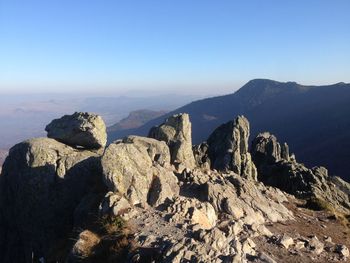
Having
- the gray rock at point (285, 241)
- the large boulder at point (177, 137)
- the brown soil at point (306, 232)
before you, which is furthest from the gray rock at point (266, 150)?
the gray rock at point (285, 241)

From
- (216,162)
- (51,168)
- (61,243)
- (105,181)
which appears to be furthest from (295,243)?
(216,162)

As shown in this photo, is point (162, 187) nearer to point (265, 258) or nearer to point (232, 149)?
point (265, 258)

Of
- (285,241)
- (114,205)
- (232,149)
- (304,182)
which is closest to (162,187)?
(114,205)

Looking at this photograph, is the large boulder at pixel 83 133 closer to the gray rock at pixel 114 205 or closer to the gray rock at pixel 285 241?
the gray rock at pixel 114 205

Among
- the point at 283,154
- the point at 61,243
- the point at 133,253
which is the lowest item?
the point at 283,154

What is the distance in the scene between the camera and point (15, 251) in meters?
31.9

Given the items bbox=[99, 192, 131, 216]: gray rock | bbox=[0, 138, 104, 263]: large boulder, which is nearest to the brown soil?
bbox=[99, 192, 131, 216]: gray rock

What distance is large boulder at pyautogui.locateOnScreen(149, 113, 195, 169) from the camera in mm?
41062

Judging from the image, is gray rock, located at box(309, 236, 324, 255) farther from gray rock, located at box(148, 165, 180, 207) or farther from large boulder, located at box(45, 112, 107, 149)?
large boulder, located at box(45, 112, 107, 149)

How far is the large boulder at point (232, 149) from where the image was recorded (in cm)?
6138

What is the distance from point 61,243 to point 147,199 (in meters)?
6.12

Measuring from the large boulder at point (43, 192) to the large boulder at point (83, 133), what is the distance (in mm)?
2682

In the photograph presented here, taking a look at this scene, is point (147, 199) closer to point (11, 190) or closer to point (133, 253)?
point (133, 253)

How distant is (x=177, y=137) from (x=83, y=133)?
41.8 ft
